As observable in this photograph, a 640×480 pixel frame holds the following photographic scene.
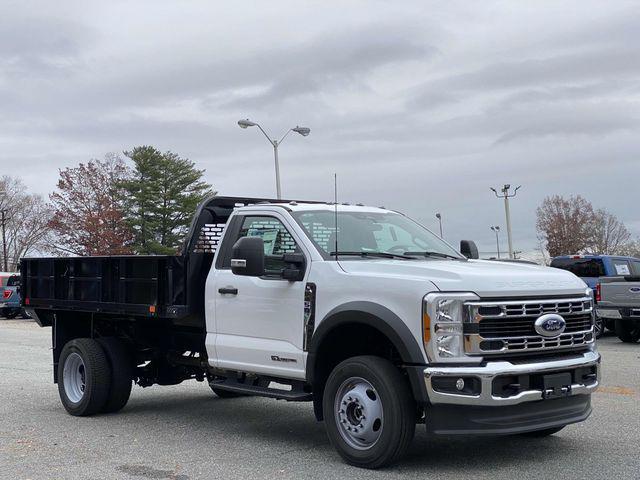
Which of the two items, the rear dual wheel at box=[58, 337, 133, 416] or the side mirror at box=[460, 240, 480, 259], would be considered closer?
the side mirror at box=[460, 240, 480, 259]

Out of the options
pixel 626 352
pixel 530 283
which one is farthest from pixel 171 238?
pixel 530 283

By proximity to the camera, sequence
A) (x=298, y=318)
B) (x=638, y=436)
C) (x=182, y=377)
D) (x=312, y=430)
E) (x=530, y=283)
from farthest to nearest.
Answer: (x=182, y=377), (x=312, y=430), (x=638, y=436), (x=298, y=318), (x=530, y=283)

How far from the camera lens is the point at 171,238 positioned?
180 feet

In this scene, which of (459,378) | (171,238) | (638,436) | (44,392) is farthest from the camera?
(171,238)

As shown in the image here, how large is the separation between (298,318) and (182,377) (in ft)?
9.43

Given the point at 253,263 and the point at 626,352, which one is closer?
the point at 253,263

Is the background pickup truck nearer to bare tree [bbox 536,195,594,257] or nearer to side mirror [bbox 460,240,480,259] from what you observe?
side mirror [bbox 460,240,480,259]

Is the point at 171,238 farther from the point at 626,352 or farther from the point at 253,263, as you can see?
the point at 253,263

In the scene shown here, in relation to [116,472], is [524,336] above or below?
above

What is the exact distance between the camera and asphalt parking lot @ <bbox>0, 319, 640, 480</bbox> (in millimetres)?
6270

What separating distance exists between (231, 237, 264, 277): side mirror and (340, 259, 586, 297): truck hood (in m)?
0.70

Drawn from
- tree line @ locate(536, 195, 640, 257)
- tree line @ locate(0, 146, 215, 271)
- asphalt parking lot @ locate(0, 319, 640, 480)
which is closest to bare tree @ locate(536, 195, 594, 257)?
tree line @ locate(536, 195, 640, 257)

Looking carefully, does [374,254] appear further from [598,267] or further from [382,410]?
[598,267]

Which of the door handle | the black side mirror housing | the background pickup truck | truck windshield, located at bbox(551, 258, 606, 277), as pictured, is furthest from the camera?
truck windshield, located at bbox(551, 258, 606, 277)
